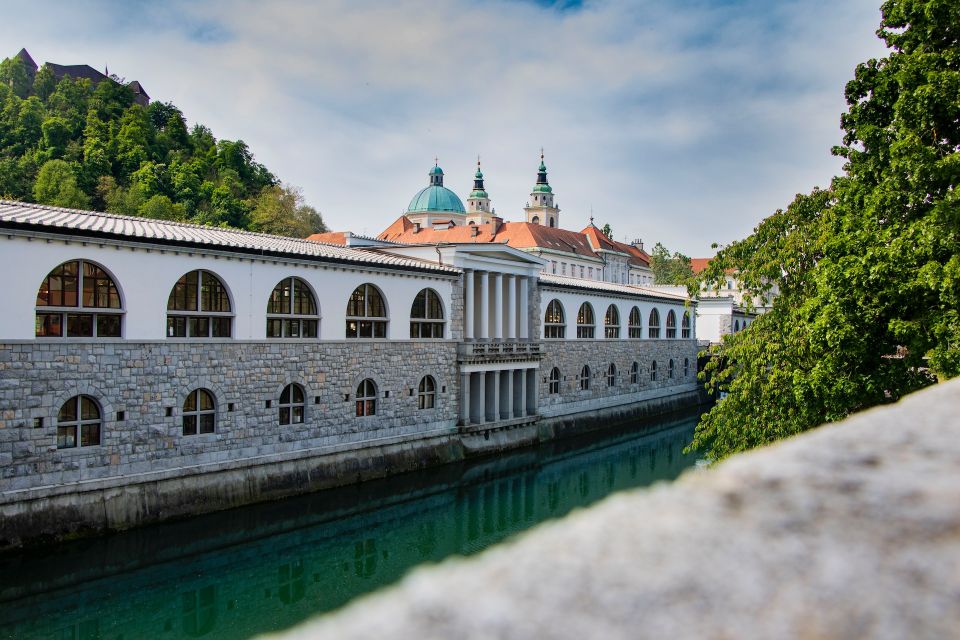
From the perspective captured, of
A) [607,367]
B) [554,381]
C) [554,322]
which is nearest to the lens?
[554,381]

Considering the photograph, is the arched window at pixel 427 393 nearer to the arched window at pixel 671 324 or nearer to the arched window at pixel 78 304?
the arched window at pixel 78 304

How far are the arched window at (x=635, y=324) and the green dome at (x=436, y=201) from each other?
5598 centimetres

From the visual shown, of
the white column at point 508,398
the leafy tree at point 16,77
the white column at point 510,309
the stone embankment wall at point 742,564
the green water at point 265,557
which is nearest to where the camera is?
the stone embankment wall at point 742,564

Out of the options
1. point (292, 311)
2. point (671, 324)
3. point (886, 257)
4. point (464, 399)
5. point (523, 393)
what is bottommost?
point (523, 393)

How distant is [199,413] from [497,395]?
47.7 feet

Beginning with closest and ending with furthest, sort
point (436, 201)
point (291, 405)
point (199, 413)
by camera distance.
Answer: point (199, 413), point (291, 405), point (436, 201)

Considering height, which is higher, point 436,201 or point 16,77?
point 16,77

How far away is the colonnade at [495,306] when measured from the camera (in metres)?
31.0

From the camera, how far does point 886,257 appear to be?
13023 mm

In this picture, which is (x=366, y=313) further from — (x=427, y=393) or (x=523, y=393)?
(x=523, y=393)

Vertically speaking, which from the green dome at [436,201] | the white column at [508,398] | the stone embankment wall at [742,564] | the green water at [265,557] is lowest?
the green water at [265,557]

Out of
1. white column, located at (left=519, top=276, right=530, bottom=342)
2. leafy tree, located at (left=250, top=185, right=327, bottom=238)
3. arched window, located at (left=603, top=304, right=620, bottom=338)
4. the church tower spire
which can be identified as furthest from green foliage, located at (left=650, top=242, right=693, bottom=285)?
white column, located at (left=519, top=276, right=530, bottom=342)

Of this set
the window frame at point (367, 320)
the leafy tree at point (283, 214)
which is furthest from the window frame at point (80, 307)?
the leafy tree at point (283, 214)

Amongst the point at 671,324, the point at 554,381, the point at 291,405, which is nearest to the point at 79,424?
the point at 291,405
